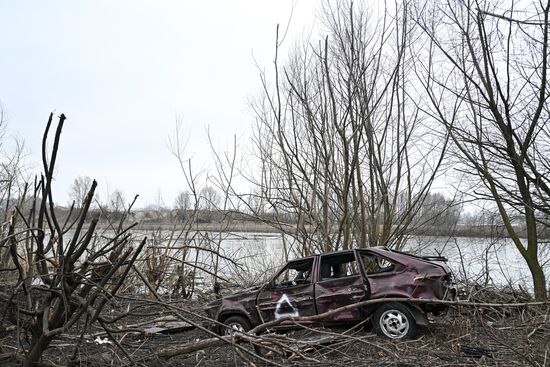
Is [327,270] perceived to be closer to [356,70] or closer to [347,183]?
[347,183]

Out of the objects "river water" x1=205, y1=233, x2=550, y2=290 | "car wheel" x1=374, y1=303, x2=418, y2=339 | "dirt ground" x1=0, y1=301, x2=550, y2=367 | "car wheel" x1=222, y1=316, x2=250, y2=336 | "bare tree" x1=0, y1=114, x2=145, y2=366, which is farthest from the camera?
"river water" x1=205, y1=233, x2=550, y2=290

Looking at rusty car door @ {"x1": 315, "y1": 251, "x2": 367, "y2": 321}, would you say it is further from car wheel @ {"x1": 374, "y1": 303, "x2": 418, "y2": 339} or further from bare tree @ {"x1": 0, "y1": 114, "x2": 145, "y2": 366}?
bare tree @ {"x1": 0, "y1": 114, "x2": 145, "y2": 366}

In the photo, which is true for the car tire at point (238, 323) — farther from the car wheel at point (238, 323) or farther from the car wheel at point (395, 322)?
the car wheel at point (395, 322)

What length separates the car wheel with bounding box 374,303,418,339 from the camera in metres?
7.23

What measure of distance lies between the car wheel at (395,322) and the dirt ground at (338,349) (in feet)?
0.80

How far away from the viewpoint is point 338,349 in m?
6.21

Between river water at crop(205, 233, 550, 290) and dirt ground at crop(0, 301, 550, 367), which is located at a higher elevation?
river water at crop(205, 233, 550, 290)

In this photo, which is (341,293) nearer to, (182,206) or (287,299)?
(287,299)

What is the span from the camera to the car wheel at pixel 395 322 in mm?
7227

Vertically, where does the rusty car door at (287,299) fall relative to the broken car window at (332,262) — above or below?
below

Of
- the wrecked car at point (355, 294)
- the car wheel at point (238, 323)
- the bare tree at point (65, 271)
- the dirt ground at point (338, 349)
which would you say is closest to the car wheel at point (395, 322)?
the wrecked car at point (355, 294)

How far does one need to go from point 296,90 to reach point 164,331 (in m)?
8.21

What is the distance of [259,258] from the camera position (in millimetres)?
16375

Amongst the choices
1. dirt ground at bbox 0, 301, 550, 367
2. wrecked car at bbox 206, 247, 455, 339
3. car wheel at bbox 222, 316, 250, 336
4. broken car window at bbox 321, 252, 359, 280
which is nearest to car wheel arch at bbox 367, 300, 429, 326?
wrecked car at bbox 206, 247, 455, 339
